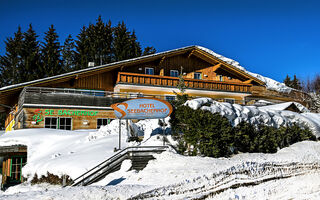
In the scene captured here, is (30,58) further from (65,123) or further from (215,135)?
(215,135)

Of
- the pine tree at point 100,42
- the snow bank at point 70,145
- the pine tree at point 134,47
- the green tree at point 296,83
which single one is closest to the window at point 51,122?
the snow bank at point 70,145

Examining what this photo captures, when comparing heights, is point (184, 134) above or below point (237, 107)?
below

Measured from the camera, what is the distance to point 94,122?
2133 centimetres

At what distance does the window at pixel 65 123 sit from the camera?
20594 mm

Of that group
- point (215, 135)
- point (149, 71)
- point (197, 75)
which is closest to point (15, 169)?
point (215, 135)

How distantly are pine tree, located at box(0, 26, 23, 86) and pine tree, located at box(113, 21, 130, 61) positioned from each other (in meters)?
15.1

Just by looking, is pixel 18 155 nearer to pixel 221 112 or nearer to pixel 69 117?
pixel 69 117

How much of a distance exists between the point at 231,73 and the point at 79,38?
95.3 ft

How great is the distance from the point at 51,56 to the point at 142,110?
1351 inches

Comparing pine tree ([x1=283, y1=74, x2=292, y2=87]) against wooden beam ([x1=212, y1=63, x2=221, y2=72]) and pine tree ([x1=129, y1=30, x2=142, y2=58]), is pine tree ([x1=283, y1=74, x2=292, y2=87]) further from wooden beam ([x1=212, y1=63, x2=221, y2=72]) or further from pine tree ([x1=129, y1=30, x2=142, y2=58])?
wooden beam ([x1=212, y1=63, x2=221, y2=72])

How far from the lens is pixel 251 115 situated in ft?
55.4

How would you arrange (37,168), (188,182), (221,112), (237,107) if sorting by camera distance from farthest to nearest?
(237,107) < (221,112) < (37,168) < (188,182)

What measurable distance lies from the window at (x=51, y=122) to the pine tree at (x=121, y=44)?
2830 cm

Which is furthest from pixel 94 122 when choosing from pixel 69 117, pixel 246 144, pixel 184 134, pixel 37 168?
pixel 246 144
